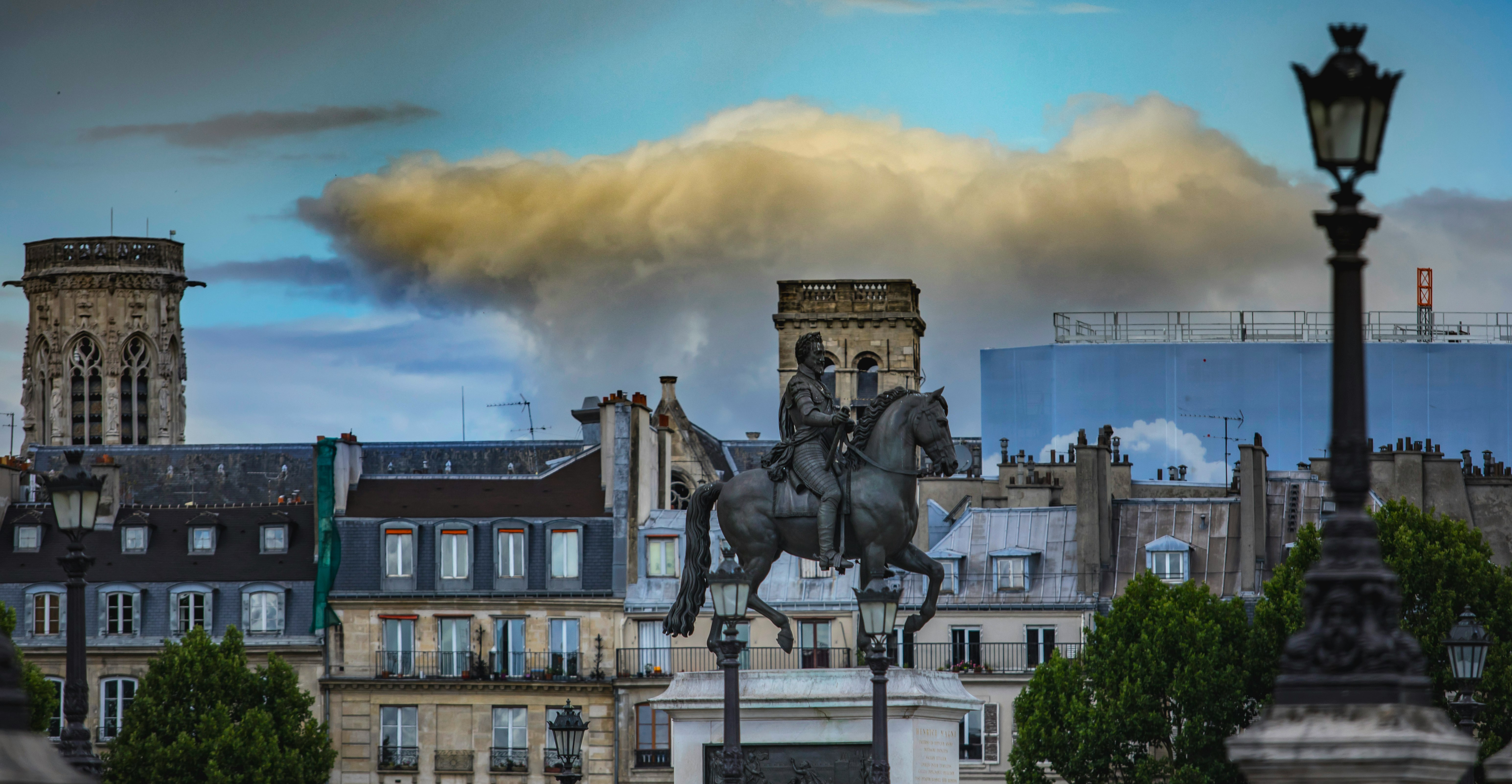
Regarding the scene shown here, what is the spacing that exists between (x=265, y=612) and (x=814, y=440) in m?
45.1

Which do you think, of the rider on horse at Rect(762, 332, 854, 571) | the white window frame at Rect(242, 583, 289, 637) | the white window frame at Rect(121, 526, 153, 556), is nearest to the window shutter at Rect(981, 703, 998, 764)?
the white window frame at Rect(242, 583, 289, 637)

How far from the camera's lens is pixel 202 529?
7212 centimetres

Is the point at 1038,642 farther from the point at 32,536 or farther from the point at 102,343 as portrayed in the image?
the point at 102,343

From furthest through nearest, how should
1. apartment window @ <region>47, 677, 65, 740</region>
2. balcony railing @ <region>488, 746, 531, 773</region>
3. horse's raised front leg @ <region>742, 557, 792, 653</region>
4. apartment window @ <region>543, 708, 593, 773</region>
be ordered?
balcony railing @ <region>488, 746, 531, 773</region>, apartment window @ <region>543, 708, 593, 773</region>, apartment window @ <region>47, 677, 65, 740</region>, horse's raised front leg @ <region>742, 557, 792, 653</region>

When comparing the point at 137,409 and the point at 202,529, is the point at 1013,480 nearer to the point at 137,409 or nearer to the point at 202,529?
the point at 202,529

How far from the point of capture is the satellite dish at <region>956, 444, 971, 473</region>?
89188mm

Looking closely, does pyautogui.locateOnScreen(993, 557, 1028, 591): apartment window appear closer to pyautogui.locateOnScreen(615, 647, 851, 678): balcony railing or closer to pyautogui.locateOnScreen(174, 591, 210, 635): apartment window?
pyautogui.locateOnScreen(615, 647, 851, 678): balcony railing

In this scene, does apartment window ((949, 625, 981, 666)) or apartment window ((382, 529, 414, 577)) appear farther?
apartment window ((382, 529, 414, 577))

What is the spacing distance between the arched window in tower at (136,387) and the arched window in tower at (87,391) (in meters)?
1.02

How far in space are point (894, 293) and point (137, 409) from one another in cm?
3455

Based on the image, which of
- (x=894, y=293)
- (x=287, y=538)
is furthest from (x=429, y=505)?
(x=894, y=293)

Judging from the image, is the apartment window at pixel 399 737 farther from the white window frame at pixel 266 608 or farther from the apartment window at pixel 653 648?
the apartment window at pixel 653 648

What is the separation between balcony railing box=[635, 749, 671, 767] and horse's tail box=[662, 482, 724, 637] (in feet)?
131

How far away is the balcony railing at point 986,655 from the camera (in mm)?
66875
